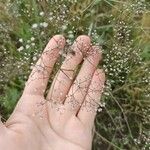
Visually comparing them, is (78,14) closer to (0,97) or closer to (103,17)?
(103,17)

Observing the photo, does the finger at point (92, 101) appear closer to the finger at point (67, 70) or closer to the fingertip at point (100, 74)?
the fingertip at point (100, 74)

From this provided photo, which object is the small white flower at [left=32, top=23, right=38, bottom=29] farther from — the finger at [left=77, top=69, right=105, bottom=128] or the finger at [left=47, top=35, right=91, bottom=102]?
the finger at [left=77, top=69, right=105, bottom=128]

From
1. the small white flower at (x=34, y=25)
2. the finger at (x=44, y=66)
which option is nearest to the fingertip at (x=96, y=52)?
the finger at (x=44, y=66)

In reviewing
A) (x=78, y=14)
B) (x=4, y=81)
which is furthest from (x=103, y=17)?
(x=4, y=81)

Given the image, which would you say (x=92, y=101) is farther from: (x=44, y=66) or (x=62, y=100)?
(x=44, y=66)

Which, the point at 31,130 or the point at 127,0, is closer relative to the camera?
the point at 31,130

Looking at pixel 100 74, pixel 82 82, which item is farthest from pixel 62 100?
pixel 100 74

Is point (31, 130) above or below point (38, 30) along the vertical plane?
below
